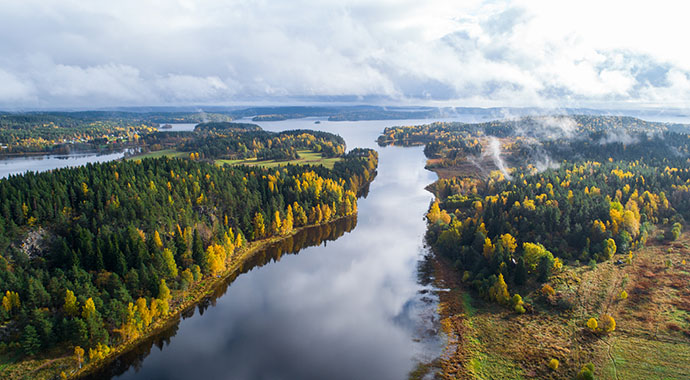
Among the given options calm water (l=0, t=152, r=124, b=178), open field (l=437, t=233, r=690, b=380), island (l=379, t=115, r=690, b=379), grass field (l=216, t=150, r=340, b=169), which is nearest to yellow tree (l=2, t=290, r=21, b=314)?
island (l=379, t=115, r=690, b=379)

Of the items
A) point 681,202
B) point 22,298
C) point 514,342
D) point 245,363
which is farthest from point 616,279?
point 22,298

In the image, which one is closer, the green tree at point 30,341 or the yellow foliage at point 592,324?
the green tree at point 30,341

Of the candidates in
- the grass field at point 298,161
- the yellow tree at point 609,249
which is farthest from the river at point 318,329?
the grass field at point 298,161

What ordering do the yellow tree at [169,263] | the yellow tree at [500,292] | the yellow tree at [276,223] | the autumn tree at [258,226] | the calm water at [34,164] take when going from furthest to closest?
the calm water at [34,164], the yellow tree at [276,223], the autumn tree at [258,226], the yellow tree at [169,263], the yellow tree at [500,292]

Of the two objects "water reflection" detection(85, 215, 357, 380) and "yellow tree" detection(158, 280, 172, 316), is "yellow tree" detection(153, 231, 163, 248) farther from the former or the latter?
"water reflection" detection(85, 215, 357, 380)

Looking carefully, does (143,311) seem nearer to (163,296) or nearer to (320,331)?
(163,296)

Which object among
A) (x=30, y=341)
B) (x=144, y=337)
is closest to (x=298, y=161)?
(x=144, y=337)

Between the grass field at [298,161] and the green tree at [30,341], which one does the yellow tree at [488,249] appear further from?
the grass field at [298,161]
